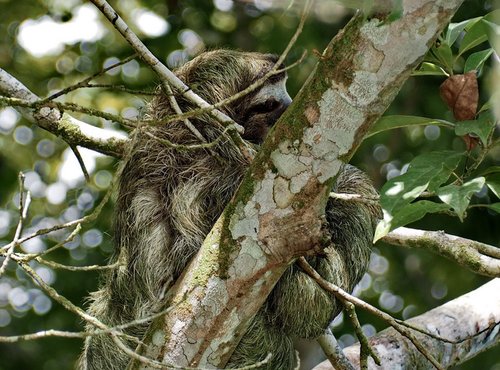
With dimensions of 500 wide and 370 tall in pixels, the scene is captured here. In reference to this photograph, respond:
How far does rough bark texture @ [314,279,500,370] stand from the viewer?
223 inches

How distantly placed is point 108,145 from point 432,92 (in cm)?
520

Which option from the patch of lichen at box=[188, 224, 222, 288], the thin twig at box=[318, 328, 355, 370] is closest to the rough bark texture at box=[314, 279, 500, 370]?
the thin twig at box=[318, 328, 355, 370]

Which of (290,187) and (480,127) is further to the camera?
(480,127)

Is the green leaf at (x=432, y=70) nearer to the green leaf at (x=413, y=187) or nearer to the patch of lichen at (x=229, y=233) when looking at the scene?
the green leaf at (x=413, y=187)

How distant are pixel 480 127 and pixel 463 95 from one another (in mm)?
261

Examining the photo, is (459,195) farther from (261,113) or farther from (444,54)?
(261,113)

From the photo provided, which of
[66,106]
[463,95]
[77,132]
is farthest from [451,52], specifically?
[77,132]

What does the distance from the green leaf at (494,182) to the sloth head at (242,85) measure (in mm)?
1846

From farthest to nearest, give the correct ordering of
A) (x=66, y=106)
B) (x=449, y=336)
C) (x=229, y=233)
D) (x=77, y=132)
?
(x=77, y=132) < (x=449, y=336) < (x=229, y=233) < (x=66, y=106)

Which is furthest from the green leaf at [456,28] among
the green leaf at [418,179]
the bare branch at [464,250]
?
the bare branch at [464,250]

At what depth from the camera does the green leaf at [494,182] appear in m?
3.99

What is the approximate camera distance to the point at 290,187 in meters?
3.84

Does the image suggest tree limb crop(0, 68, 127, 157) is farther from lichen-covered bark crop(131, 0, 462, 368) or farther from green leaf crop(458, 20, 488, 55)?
green leaf crop(458, 20, 488, 55)

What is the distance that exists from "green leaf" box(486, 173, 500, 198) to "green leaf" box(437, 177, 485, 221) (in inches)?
9.9
